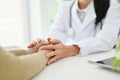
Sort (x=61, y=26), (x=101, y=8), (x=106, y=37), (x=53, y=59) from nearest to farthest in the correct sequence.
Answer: (x=53, y=59) < (x=106, y=37) < (x=101, y=8) < (x=61, y=26)

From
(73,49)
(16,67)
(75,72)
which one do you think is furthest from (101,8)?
(16,67)

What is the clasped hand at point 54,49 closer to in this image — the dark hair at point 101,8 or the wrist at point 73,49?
the wrist at point 73,49

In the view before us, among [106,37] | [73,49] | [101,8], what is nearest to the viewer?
[73,49]

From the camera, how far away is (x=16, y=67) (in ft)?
2.06

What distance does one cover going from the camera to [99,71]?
0.77m

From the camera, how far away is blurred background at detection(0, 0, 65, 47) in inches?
83.8

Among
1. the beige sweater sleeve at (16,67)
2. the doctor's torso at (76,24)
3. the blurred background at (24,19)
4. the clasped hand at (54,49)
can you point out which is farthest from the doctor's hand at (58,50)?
the blurred background at (24,19)

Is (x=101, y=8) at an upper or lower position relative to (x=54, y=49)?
upper

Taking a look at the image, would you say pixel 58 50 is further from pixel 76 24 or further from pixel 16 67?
pixel 76 24

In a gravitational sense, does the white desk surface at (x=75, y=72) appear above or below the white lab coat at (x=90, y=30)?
below

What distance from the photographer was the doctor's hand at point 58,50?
3.15 ft

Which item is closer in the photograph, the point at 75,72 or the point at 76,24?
the point at 75,72

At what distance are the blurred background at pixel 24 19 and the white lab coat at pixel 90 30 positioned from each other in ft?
2.12

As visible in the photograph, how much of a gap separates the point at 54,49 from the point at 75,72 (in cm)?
26
